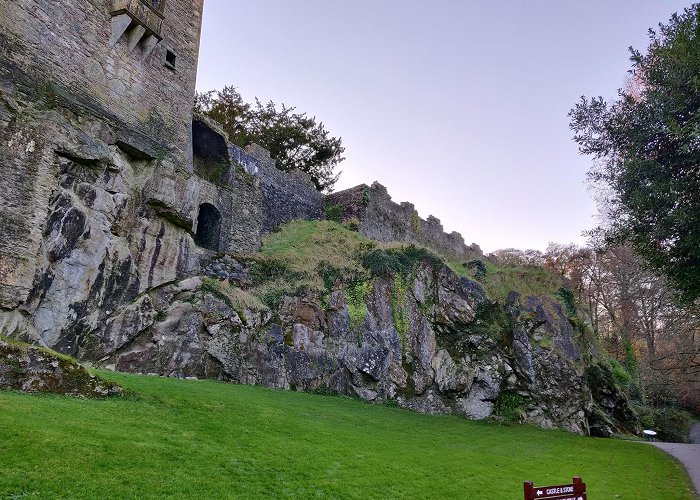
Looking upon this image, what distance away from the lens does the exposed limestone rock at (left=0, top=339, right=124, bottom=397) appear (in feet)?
Result: 27.9

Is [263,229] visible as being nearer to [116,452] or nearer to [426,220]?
[426,220]

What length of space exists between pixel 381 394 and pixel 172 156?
11.4 meters

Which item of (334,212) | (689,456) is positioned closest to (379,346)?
(334,212)

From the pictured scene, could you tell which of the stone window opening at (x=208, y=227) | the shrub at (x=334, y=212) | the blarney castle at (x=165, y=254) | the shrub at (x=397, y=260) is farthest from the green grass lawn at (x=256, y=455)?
the shrub at (x=334, y=212)

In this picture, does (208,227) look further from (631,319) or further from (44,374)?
(631,319)

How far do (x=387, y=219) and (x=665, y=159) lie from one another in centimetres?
1925

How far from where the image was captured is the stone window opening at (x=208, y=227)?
64.5ft

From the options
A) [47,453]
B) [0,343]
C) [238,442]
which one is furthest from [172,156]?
[47,453]

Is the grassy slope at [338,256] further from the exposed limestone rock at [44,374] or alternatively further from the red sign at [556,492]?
the red sign at [556,492]

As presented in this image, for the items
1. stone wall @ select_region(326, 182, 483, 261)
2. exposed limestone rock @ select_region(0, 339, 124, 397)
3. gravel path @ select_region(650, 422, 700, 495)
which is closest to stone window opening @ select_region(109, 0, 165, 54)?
stone wall @ select_region(326, 182, 483, 261)

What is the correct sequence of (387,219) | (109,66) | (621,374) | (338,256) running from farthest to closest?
(387,219)
(621,374)
(338,256)
(109,66)

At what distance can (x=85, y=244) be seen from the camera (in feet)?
44.6

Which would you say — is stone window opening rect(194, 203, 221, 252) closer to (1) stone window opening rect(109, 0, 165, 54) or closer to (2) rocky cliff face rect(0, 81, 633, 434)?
(2) rocky cliff face rect(0, 81, 633, 434)

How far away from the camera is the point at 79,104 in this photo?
→ 14.9 meters
